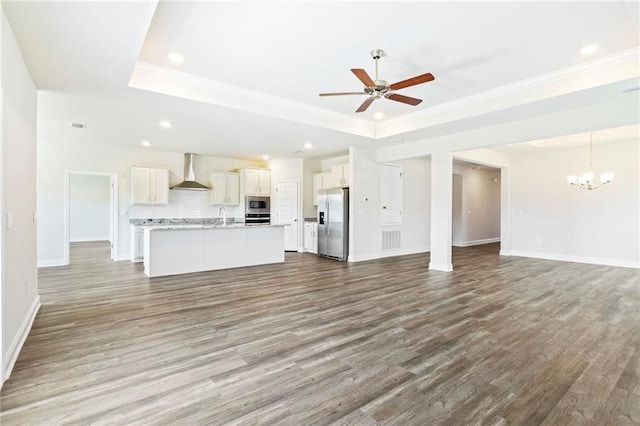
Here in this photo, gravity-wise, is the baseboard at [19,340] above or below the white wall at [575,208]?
below

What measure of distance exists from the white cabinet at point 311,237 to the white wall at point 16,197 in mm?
5853

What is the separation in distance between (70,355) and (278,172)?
22.9 ft

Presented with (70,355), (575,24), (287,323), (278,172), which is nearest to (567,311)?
(575,24)

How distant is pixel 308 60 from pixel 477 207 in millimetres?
8856

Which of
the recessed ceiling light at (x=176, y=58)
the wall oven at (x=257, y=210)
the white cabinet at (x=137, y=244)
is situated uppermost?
the recessed ceiling light at (x=176, y=58)

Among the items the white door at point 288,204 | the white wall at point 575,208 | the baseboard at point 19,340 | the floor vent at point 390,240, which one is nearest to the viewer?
the baseboard at point 19,340

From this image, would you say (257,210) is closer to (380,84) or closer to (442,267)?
(442,267)

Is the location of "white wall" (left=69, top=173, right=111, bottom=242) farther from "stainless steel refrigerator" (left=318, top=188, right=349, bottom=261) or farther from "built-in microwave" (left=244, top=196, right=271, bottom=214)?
"stainless steel refrigerator" (left=318, top=188, right=349, bottom=261)

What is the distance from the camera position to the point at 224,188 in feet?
27.5

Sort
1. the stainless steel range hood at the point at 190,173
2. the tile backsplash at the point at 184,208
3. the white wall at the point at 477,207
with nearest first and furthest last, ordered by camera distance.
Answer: the tile backsplash at the point at 184,208 → the stainless steel range hood at the point at 190,173 → the white wall at the point at 477,207

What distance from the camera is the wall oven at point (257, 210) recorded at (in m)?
8.62

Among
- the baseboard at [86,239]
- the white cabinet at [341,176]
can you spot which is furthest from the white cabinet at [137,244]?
the baseboard at [86,239]

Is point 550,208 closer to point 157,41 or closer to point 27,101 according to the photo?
point 157,41

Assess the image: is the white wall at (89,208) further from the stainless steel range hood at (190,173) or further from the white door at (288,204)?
the white door at (288,204)
